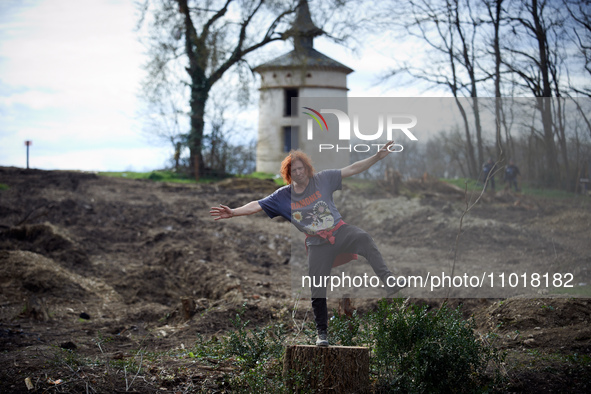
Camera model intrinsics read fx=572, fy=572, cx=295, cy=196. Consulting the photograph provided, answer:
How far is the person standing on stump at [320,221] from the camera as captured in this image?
495 cm

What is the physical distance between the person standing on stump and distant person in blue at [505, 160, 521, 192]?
Result: 5.05 meters

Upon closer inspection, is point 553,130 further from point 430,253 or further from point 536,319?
point 536,319

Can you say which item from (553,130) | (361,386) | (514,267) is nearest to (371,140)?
(361,386)

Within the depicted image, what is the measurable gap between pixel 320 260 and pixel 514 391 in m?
2.05

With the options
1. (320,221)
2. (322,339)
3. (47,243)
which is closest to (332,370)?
(322,339)

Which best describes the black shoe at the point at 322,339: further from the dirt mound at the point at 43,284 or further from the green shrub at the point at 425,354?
the dirt mound at the point at 43,284

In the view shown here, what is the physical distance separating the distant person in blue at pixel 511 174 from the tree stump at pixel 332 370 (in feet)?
19.0

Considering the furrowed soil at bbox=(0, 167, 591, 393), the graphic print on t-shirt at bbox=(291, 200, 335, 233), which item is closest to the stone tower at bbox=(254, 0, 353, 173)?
the furrowed soil at bbox=(0, 167, 591, 393)

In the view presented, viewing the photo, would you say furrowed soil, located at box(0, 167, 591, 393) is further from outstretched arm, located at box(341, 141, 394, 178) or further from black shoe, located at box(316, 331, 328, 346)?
outstretched arm, located at box(341, 141, 394, 178)

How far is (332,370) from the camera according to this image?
15.5 ft

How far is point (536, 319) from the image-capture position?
6504 mm

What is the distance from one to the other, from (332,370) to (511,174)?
6.11 metres

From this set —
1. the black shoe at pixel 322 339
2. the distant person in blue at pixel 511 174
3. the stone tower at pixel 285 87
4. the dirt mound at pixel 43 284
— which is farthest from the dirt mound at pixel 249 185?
the black shoe at pixel 322 339

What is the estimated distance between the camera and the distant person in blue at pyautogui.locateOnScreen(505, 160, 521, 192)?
31.0 feet
